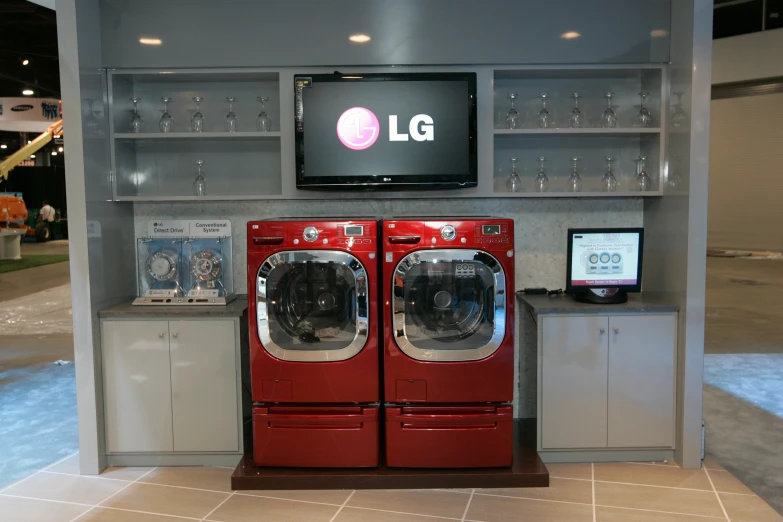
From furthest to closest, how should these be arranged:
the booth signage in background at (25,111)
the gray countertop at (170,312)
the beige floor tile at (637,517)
Result: the booth signage in background at (25,111), the gray countertop at (170,312), the beige floor tile at (637,517)

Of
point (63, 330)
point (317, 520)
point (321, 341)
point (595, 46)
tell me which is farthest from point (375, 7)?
point (63, 330)

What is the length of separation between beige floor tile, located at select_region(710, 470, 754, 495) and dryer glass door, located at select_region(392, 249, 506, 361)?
4.29ft

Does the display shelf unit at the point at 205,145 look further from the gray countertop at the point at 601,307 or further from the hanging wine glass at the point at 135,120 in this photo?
the gray countertop at the point at 601,307

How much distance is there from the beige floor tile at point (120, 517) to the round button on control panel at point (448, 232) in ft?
5.85

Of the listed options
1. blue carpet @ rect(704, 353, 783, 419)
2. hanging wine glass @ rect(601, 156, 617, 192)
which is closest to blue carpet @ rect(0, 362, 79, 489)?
hanging wine glass @ rect(601, 156, 617, 192)

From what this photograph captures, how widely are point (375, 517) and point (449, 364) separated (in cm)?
82

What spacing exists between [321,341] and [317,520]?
86 centimetres

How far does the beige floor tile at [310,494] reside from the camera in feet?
10.6

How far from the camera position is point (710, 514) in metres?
3.04

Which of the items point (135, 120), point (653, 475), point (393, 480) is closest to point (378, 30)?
point (135, 120)

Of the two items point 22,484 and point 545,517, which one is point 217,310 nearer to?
point 22,484

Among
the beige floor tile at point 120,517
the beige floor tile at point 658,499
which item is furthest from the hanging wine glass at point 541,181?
the beige floor tile at point 120,517

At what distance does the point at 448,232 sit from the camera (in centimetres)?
329

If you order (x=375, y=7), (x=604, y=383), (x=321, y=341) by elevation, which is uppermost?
(x=375, y=7)
